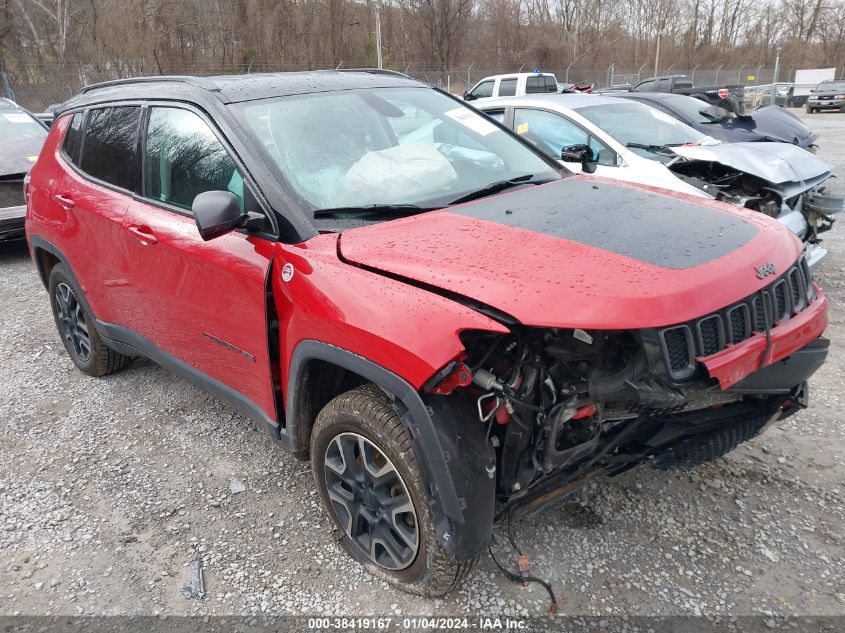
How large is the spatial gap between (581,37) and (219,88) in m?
57.6

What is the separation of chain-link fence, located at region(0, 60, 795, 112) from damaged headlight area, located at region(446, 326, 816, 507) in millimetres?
10589

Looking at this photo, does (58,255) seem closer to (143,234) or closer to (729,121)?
(143,234)

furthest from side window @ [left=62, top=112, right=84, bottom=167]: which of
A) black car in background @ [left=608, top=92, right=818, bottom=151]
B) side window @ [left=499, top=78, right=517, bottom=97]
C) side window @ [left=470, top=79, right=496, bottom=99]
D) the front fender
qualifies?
side window @ [left=470, top=79, right=496, bottom=99]

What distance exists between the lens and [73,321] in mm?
4406

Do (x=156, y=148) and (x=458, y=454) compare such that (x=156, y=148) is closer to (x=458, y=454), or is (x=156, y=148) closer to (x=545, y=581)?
(x=458, y=454)

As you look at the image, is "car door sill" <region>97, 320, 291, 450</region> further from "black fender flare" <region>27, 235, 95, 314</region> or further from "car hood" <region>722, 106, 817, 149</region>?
"car hood" <region>722, 106, 817, 149</region>

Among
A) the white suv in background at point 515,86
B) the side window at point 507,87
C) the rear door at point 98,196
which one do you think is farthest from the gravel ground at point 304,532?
the side window at point 507,87

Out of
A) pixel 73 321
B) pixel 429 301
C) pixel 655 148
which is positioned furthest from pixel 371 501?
pixel 655 148

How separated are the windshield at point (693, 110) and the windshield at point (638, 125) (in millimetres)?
1910

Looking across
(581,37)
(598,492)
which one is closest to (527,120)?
(598,492)

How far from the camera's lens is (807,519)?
9.12ft

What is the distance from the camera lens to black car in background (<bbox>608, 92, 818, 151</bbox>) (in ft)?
27.8

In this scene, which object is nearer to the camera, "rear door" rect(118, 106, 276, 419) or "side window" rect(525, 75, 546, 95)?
"rear door" rect(118, 106, 276, 419)

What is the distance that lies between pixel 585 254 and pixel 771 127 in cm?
915
